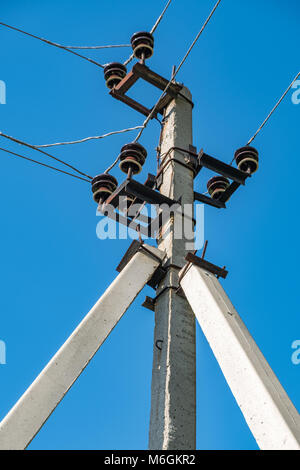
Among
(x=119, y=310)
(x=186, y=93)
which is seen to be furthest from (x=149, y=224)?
(x=186, y=93)

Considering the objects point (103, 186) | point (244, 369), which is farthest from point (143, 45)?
point (244, 369)

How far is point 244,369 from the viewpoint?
2.98 metres

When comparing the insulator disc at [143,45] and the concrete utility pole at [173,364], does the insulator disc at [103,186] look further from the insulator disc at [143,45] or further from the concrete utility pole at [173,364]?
the insulator disc at [143,45]

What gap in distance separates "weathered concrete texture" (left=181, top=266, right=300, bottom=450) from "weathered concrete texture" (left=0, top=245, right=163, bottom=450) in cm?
38

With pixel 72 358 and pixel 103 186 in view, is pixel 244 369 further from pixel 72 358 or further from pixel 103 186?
pixel 103 186

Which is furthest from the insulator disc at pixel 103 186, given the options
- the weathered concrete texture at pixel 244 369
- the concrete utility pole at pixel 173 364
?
the weathered concrete texture at pixel 244 369

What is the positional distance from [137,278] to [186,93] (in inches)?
98.6

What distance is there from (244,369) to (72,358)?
96 centimetres

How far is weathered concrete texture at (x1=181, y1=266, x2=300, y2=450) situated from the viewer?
8.77 feet

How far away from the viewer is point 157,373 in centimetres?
360

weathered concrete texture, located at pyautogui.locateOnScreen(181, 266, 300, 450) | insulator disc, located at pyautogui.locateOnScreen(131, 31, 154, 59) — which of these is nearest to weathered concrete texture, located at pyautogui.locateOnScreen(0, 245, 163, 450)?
weathered concrete texture, located at pyautogui.locateOnScreen(181, 266, 300, 450)

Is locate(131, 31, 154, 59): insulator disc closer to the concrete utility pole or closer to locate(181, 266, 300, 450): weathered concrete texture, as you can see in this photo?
the concrete utility pole
